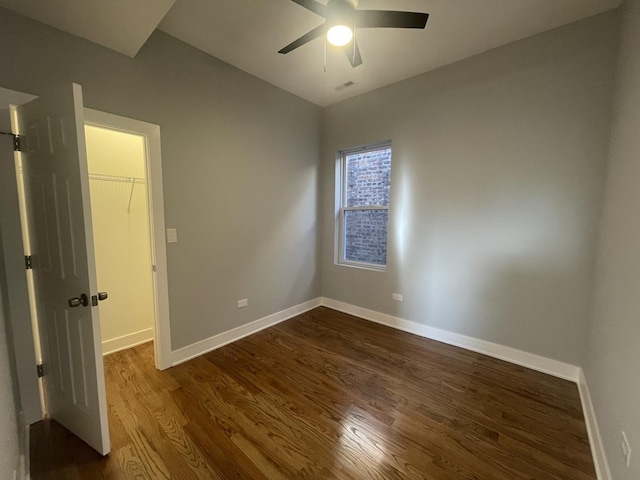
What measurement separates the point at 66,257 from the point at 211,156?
1.46 metres

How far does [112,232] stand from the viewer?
263cm

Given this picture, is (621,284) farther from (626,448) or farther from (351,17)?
(351,17)

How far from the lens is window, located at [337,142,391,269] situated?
334cm

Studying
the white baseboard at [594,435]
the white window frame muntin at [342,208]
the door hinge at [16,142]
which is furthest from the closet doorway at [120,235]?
the white baseboard at [594,435]

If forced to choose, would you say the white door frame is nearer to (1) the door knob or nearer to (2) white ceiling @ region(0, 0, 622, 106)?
(2) white ceiling @ region(0, 0, 622, 106)

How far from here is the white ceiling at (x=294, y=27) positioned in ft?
5.29

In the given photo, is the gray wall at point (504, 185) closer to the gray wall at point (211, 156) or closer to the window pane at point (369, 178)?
the window pane at point (369, 178)

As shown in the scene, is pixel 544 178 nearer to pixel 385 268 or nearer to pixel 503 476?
pixel 385 268

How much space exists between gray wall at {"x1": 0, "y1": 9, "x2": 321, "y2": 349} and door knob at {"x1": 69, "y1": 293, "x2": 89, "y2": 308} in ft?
3.02

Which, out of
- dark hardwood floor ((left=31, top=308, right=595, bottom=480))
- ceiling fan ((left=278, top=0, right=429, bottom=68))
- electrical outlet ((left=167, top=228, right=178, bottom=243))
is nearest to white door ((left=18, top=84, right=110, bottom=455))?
dark hardwood floor ((left=31, top=308, right=595, bottom=480))

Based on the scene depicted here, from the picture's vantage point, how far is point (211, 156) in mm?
2545

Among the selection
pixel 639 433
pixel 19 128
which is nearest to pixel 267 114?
pixel 19 128

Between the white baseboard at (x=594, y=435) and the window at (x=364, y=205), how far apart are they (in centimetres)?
199

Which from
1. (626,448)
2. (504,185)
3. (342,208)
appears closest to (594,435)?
(626,448)
